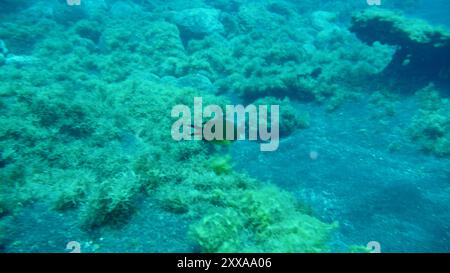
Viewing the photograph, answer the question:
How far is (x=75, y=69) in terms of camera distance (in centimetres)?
1338

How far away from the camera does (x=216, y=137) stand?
945cm

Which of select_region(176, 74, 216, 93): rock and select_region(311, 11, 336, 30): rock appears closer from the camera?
select_region(176, 74, 216, 93): rock

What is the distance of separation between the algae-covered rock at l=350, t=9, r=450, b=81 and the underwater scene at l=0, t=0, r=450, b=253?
60 millimetres

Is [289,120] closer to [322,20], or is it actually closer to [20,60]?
[20,60]

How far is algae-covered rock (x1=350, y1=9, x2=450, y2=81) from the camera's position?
12555mm

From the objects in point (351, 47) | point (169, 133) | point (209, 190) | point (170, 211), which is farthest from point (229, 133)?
point (351, 47)

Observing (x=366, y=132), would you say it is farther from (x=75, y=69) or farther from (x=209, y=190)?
(x=75, y=69)

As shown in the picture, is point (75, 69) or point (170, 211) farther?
point (75, 69)

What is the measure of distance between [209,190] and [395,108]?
9.57 metres

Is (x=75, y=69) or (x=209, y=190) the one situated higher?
(x=75, y=69)

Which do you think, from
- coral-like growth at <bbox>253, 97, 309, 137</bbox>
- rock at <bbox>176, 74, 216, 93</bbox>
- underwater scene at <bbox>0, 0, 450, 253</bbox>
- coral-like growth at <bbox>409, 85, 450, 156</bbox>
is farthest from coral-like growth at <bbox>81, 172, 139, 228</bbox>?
coral-like growth at <bbox>409, 85, 450, 156</bbox>

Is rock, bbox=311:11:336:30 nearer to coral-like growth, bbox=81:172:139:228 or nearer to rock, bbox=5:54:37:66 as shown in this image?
rock, bbox=5:54:37:66

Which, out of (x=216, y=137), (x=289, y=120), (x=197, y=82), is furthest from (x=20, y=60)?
(x=289, y=120)

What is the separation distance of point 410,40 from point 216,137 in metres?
9.50
